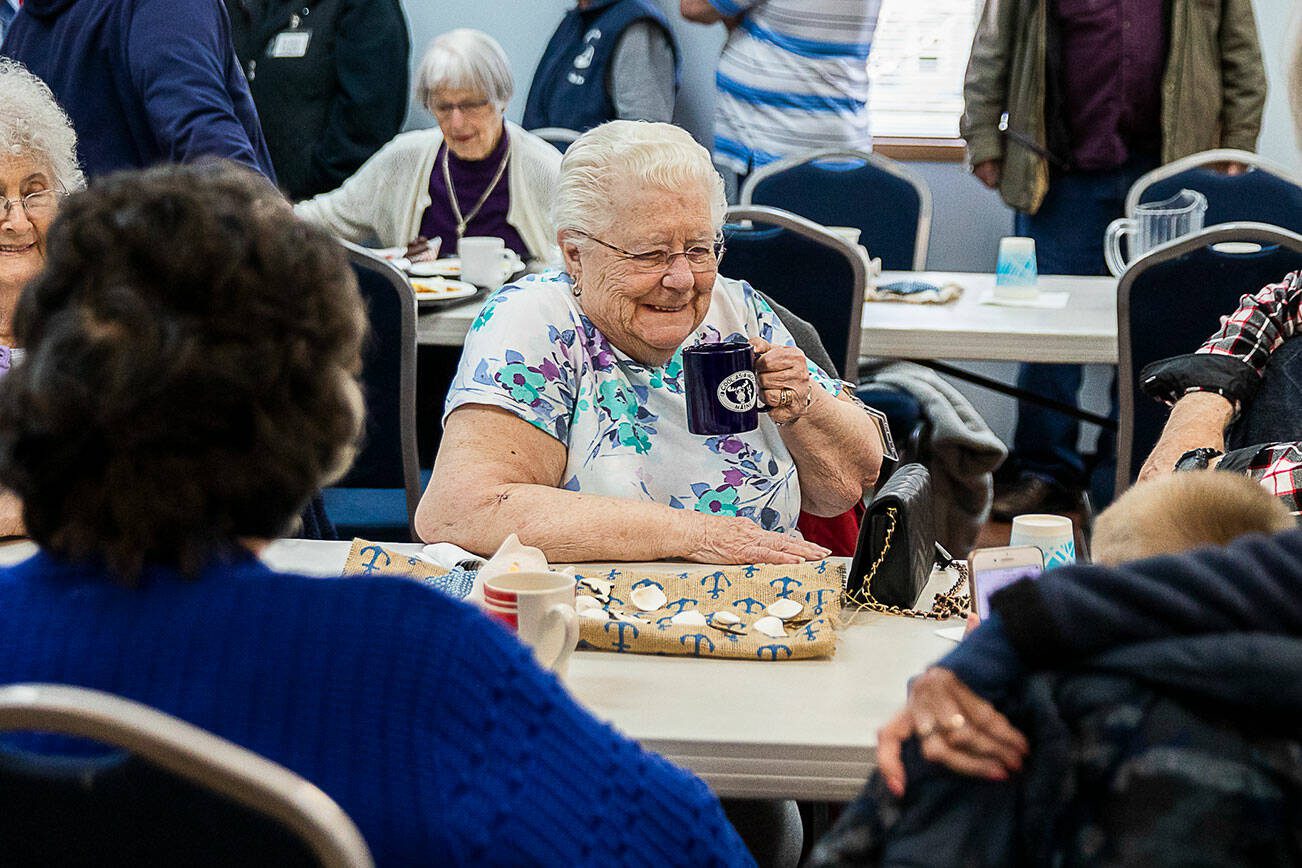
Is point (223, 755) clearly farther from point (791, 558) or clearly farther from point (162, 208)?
point (791, 558)

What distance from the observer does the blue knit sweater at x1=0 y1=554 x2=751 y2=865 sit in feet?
2.78

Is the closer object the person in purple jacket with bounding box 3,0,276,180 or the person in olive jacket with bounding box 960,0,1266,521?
the person in purple jacket with bounding box 3,0,276,180

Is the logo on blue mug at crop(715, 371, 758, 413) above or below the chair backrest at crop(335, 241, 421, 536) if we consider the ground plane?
above

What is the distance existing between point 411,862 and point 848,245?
2311mm

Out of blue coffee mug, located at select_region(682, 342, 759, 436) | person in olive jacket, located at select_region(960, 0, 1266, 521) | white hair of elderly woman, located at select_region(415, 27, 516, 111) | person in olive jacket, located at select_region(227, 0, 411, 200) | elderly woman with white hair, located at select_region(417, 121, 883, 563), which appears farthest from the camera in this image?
person in olive jacket, located at select_region(227, 0, 411, 200)

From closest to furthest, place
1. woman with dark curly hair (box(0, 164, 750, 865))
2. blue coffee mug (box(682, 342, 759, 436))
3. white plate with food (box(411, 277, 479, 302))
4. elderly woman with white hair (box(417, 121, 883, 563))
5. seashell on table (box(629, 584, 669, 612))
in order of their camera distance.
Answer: woman with dark curly hair (box(0, 164, 750, 865)) → seashell on table (box(629, 584, 669, 612)) → blue coffee mug (box(682, 342, 759, 436)) → elderly woman with white hair (box(417, 121, 883, 563)) → white plate with food (box(411, 277, 479, 302))

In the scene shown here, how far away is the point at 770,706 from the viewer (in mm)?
1316

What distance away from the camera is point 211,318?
0.85 meters

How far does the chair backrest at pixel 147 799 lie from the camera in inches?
28.1

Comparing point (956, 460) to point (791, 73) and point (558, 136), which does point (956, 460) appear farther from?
point (558, 136)

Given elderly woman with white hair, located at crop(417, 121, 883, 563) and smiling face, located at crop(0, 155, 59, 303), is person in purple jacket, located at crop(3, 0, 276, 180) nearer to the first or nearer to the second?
smiling face, located at crop(0, 155, 59, 303)

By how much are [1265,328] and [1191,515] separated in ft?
4.56

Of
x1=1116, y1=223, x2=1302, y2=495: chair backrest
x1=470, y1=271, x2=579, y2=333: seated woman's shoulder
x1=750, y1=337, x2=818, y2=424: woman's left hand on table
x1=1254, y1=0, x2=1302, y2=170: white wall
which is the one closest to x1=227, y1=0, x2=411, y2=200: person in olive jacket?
x1=1254, y1=0, x2=1302, y2=170: white wall

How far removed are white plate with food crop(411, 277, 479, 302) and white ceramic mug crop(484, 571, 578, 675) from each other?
1.97m
